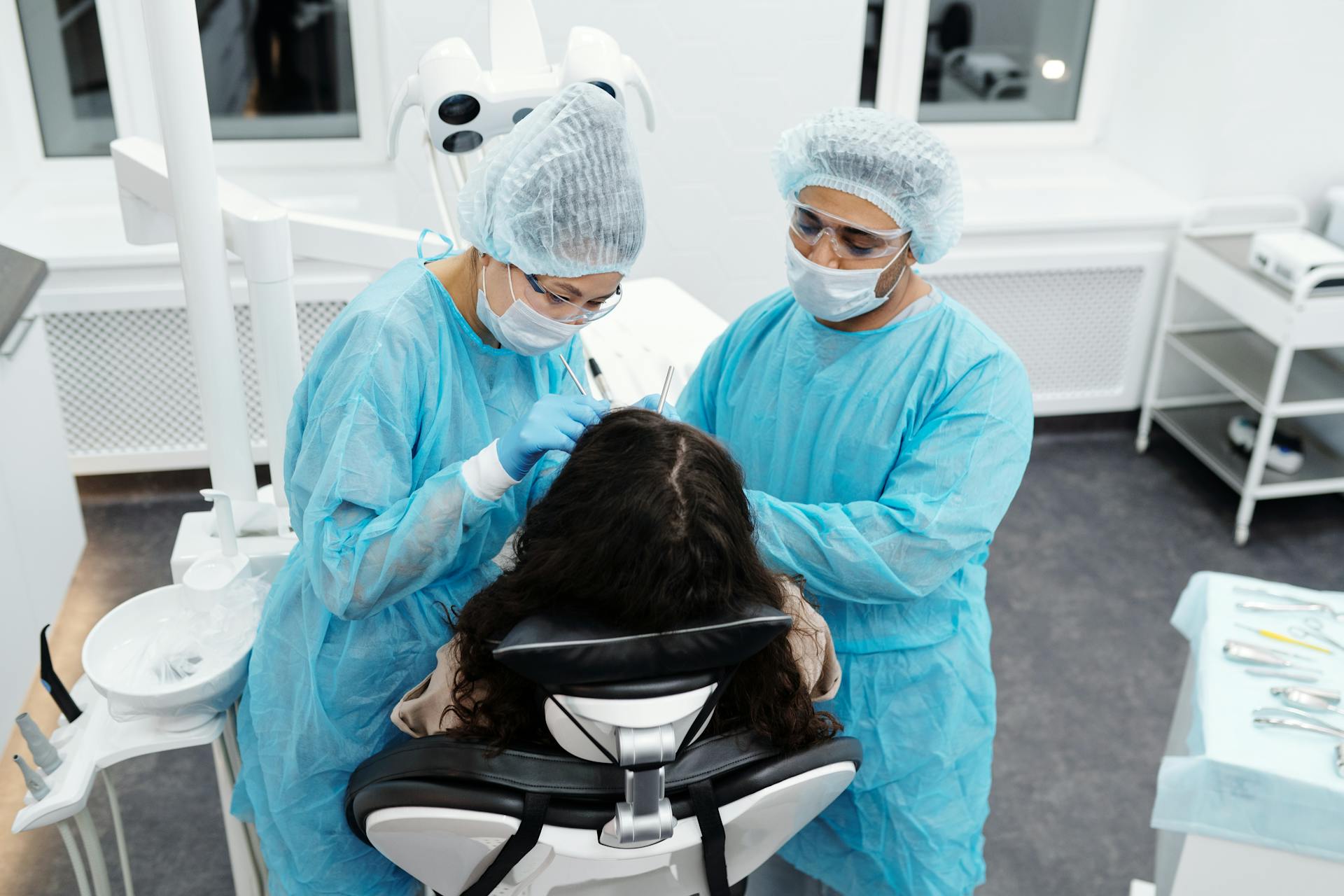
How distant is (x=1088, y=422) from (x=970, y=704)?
244 centimetres

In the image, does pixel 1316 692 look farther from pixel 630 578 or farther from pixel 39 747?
pixel 39 747

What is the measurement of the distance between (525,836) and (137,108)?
282cm

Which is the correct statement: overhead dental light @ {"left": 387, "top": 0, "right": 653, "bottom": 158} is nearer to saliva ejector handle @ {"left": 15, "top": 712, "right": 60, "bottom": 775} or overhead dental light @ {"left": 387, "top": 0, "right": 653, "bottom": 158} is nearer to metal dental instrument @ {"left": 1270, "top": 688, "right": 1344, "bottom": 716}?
saliva ejector handle @ {"left": 15, "top": 712, "right": 60, "bottom": 775}

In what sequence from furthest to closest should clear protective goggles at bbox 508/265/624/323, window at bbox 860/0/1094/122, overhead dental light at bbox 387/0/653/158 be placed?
window at bbox 860/0/1094/122
overhead dental light at bbox 387/0/653/158
clear protective goggles at bbox 508/265/624/323

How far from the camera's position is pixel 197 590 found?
1.48m

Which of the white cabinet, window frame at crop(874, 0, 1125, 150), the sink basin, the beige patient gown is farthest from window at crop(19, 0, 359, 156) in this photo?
the beige patient gown

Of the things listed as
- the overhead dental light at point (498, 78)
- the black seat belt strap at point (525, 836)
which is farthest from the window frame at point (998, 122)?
the black seat belt strap at point (525, 836)

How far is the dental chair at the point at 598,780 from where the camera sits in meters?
0.98

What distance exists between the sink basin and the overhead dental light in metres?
0.69

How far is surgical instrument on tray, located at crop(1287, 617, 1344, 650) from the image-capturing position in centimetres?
178

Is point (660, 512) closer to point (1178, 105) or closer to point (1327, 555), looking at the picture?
point (1327, 555)

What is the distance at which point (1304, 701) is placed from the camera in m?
1.65

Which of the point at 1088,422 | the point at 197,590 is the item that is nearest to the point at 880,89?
the point at 1088,422

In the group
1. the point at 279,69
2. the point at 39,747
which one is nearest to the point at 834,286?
the point at 39,747
